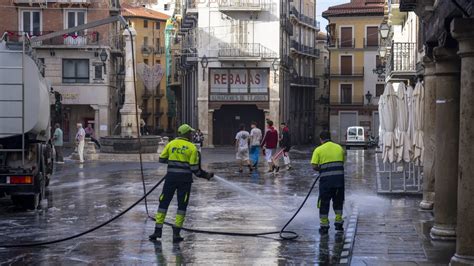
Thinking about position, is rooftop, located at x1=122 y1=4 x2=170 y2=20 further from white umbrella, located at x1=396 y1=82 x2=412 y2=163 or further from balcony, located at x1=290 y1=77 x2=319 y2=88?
white umbrella, located at x1=396 y1=82 x2=412 y2=163

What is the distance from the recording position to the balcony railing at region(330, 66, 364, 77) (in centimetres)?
8275

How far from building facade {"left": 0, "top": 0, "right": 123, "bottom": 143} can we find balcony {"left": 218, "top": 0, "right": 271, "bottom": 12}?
7.94m

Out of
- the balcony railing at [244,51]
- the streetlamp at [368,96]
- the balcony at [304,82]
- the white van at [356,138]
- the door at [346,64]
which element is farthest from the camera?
the door at [346,64]

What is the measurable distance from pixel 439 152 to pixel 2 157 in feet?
28.0

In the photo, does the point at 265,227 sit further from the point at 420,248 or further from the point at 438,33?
the point at 438,33

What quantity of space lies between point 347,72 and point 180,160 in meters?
71.4

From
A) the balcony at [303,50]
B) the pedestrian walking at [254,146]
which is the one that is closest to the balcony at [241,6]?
the balcony at [303,50]

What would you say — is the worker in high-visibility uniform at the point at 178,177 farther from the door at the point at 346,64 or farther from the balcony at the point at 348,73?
the door at the point at 346,64

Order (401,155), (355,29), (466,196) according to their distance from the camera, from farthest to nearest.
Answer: (355,29), (401,155), (466,196)

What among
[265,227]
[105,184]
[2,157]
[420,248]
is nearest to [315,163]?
[265,227]

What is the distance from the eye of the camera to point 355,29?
83438 mm

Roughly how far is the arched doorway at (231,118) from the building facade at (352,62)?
65.5ft

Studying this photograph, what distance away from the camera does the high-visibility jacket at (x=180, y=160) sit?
42.8ft

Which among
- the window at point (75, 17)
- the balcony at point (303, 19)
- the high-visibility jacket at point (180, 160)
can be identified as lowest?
the high-visibility jacket at point (180, 160)
